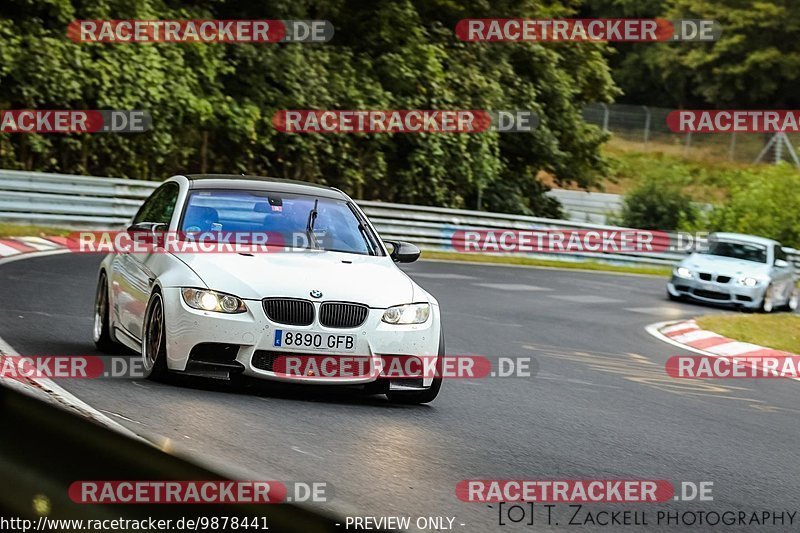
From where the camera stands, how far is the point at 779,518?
652 cm

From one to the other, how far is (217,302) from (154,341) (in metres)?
0.61

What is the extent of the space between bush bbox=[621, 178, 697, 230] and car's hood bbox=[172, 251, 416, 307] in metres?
35.9

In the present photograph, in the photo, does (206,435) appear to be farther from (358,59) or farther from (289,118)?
(358,59)

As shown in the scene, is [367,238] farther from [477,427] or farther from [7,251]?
[7,251]

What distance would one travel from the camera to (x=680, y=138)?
61750 millimetres

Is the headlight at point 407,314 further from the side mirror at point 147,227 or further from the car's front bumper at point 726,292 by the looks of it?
the car's front bumper at point 726,292

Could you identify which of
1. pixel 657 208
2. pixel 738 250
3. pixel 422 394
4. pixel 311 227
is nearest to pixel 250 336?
pixel 422 394

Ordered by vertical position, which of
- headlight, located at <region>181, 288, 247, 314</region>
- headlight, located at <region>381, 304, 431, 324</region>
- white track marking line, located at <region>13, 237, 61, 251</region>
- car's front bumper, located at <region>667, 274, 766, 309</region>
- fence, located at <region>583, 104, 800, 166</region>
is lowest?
car's front bumper, located at <region>667, 274, 766, 309</region>

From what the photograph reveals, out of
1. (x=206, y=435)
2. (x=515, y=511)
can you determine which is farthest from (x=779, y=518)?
(x=206, y=435)

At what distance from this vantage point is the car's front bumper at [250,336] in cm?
850

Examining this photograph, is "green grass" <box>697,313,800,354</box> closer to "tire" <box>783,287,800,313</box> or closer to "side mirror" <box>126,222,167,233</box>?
"tire" <box>783,287,800,313</box>

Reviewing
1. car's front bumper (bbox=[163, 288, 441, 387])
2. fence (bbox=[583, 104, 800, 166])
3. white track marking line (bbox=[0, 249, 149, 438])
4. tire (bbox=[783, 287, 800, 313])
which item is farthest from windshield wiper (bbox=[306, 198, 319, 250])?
fence (bbox=[583, 104, 800, 166])

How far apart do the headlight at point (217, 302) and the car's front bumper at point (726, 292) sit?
55.4ft

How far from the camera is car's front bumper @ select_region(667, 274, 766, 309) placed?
24031 mm
